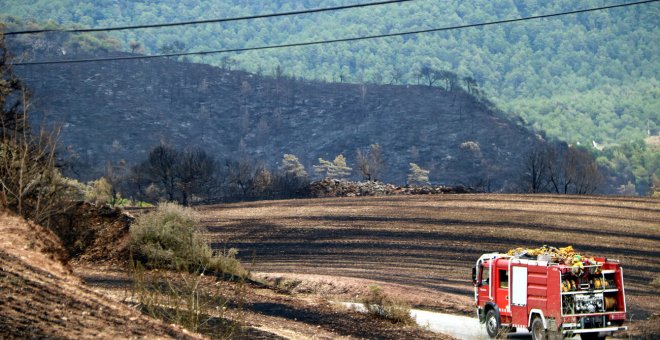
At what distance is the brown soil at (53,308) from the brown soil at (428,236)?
15583 millimetres

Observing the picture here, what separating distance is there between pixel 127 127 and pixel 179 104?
66.8ft

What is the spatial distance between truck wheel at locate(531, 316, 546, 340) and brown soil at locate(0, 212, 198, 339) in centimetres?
1015

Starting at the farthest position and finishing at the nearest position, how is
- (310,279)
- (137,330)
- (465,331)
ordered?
1. (310,279)
2. (465,331)
3. (137,330)

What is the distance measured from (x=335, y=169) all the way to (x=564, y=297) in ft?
402

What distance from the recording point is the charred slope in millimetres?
149875

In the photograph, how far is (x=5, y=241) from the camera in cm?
1734

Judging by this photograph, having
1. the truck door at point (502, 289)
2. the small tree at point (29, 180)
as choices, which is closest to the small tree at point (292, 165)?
the small tree at point (29, 180)

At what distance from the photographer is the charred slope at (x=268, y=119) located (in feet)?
492

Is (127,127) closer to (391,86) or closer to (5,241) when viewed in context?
(391,86)

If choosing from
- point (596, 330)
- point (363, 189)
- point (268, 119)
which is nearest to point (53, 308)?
point (596, 330)

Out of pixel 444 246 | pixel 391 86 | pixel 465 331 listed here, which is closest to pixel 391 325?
pixel 465 331

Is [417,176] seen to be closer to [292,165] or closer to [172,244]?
[292,165]

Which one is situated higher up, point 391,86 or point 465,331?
point 391,86

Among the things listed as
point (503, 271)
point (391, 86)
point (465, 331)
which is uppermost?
point (391, 86)
